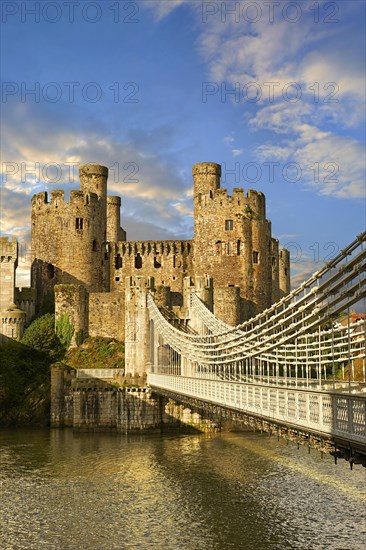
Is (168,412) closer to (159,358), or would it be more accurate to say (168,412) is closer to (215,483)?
(159,358)

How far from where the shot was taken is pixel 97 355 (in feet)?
125

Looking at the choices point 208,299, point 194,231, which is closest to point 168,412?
point 208,299

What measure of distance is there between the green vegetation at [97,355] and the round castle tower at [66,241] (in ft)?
27.2

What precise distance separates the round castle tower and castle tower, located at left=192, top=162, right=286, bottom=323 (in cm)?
691

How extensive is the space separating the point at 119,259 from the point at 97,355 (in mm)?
12474

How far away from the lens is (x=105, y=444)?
27.9 m

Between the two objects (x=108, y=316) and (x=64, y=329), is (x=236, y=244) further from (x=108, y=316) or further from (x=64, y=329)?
(x=64, y=329)

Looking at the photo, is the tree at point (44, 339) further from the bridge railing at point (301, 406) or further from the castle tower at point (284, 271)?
the castle tower at point (284, 271)

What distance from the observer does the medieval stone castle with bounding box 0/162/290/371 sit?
133ft

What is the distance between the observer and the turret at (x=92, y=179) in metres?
50.0

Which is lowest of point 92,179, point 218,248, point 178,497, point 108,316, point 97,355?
point 178,497

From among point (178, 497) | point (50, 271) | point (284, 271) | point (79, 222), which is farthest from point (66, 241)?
point (178, 497)

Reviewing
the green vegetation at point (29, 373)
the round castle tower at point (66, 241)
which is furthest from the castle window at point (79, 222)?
the green vegetation at point (29, 373)

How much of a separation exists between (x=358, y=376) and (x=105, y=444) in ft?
33.8
